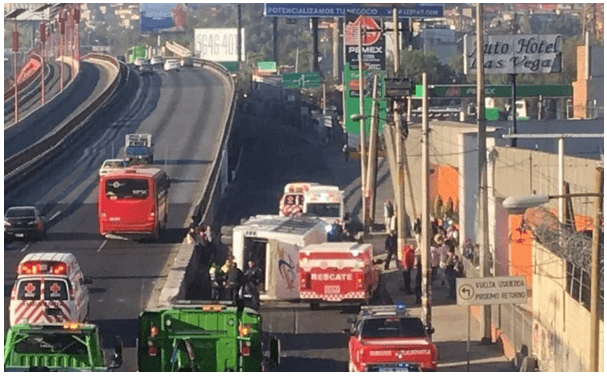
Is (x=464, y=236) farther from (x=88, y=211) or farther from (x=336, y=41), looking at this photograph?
(x=336, y=41)

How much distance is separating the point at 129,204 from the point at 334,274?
13.6 metres


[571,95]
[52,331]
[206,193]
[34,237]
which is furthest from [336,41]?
[52,331]

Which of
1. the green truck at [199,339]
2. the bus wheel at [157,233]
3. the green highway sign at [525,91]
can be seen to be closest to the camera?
the green truck at [199,339]

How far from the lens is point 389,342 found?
2731 cm

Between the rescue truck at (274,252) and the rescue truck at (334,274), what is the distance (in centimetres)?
133

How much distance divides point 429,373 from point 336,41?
14655 cm

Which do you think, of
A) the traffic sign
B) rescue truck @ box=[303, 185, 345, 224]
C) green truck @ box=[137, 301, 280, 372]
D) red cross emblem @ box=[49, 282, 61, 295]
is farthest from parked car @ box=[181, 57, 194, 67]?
green truck @ box=[137, 301, 280, 372]

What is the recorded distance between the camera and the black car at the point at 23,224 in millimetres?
49906

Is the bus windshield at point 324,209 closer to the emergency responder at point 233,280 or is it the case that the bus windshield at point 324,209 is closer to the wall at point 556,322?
the emergency responder at point 233,280

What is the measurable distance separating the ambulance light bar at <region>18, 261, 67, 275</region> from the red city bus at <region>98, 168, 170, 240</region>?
676 inches

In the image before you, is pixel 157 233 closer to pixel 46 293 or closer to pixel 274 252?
pixel 274 252

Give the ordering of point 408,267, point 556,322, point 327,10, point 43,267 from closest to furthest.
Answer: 1. point 556,322
2. point 43,267
3. point 408,267
4. point 327,10

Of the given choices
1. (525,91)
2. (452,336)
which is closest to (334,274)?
(452,336)

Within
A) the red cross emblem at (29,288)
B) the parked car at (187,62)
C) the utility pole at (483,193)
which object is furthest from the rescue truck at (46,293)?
the parked car at (187,62)
